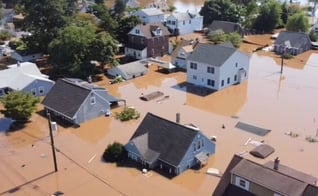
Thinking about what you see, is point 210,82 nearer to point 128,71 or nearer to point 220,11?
point 128,71

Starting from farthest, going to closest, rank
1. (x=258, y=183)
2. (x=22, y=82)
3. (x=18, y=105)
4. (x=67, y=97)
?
(x=22, y=82)
(x=67, y=97)
(x=18, y=105)
(x=258, y=183)

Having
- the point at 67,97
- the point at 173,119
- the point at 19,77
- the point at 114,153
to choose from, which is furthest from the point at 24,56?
the point at 114,153

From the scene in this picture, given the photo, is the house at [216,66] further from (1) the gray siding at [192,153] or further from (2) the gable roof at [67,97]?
(1) the gray siding at [192,153]

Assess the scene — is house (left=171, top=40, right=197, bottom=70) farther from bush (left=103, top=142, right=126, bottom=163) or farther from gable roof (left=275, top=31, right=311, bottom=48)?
bush (left=103, top=142, right=126, bottom=163)

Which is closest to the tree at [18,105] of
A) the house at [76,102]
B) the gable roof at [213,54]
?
the house at [76,102]

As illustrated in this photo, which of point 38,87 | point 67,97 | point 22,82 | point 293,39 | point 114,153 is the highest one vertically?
point 293,39

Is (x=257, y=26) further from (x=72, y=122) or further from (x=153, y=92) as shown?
(x=72, y=122)
